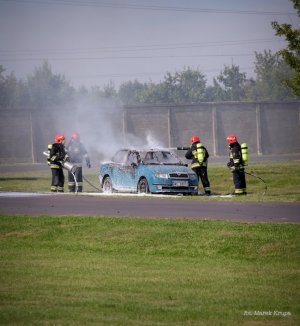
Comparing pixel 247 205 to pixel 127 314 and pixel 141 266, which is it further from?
pixel 127 314

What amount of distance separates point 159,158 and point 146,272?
15190mm

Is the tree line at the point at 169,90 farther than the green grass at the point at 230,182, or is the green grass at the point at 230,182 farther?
the tree line at the point at 169,90

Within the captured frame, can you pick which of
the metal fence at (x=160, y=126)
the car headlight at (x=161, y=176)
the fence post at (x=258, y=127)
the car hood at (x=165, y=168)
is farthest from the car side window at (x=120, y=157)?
the fence post at (x=258, y=127)

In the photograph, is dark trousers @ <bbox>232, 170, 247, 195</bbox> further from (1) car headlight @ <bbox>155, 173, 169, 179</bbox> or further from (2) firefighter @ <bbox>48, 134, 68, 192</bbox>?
(2) firefighter @ <bbox>48, 134, 68, 192</bbox>

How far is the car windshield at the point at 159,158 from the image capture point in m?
28.8

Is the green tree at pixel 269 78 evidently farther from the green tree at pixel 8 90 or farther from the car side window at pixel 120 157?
the car side window at pixel 120 157

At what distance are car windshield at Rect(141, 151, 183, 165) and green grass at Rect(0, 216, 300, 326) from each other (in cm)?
865

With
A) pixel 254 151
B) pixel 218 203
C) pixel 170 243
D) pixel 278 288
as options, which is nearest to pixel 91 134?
pixel 254 151

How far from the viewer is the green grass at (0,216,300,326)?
10.7 m

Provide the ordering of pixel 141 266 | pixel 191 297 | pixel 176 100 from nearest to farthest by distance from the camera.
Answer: pixel 191 297 < pixel 141 266 < pixel 176 100

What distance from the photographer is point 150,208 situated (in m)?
22.9

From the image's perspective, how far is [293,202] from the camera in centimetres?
2398

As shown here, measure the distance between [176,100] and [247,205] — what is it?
96693 millimetres

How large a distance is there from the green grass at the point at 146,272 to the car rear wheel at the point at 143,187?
7.87m
